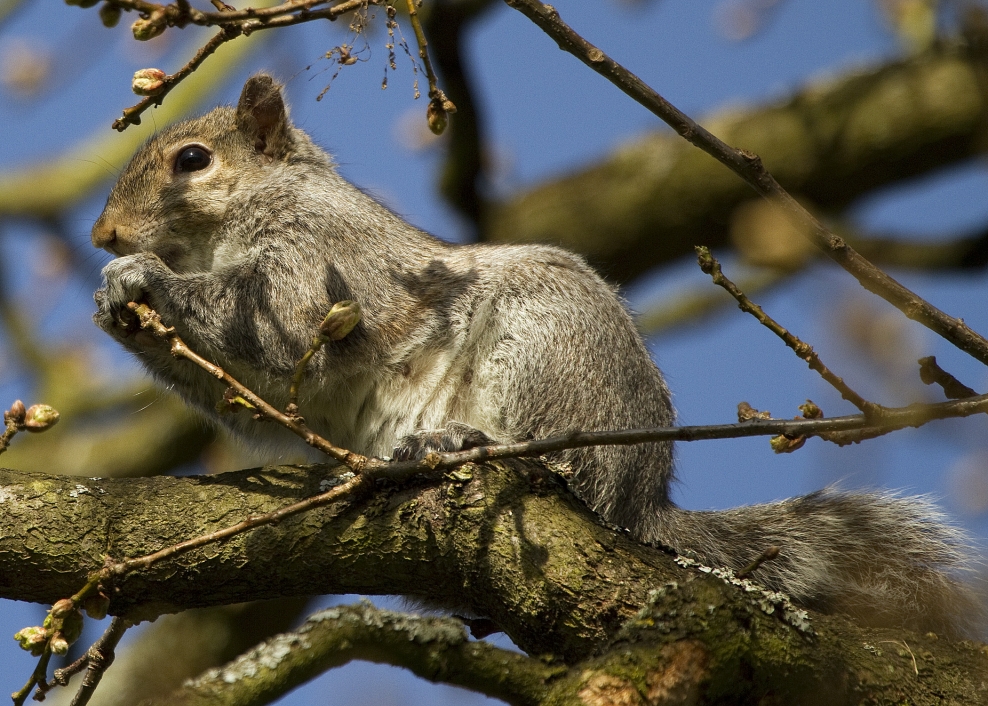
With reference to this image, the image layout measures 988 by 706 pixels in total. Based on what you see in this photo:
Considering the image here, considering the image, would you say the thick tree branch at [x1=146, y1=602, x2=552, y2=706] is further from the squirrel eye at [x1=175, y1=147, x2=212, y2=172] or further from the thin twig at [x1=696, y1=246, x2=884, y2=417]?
the squirrel eye at [x1=175, y1=147, x2=212, y2=172]

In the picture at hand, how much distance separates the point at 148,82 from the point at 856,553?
2.68 meters

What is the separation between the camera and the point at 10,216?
6.18 m

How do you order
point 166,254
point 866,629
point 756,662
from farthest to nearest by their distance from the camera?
1. point 166,254
2. point 866,629
3. point 756,662

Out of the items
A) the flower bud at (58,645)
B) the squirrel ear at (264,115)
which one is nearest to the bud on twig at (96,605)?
the flower bud at (58,645)

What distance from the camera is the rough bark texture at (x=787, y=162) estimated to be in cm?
574

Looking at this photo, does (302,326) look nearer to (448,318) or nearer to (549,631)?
(448,318)

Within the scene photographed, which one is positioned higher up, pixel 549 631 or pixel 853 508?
pixel 853 508

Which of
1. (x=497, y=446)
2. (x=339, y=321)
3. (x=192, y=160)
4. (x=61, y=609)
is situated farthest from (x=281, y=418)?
(x=192, y=160)

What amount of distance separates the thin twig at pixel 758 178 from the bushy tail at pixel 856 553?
143cm

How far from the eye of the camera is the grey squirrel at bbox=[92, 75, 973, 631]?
11.9ft

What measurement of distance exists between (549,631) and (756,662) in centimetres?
53

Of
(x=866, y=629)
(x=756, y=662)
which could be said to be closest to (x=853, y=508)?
(x=866, y=629)

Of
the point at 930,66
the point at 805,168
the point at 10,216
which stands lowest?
the point at 10,216

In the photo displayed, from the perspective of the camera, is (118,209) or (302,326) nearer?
(302,326)
